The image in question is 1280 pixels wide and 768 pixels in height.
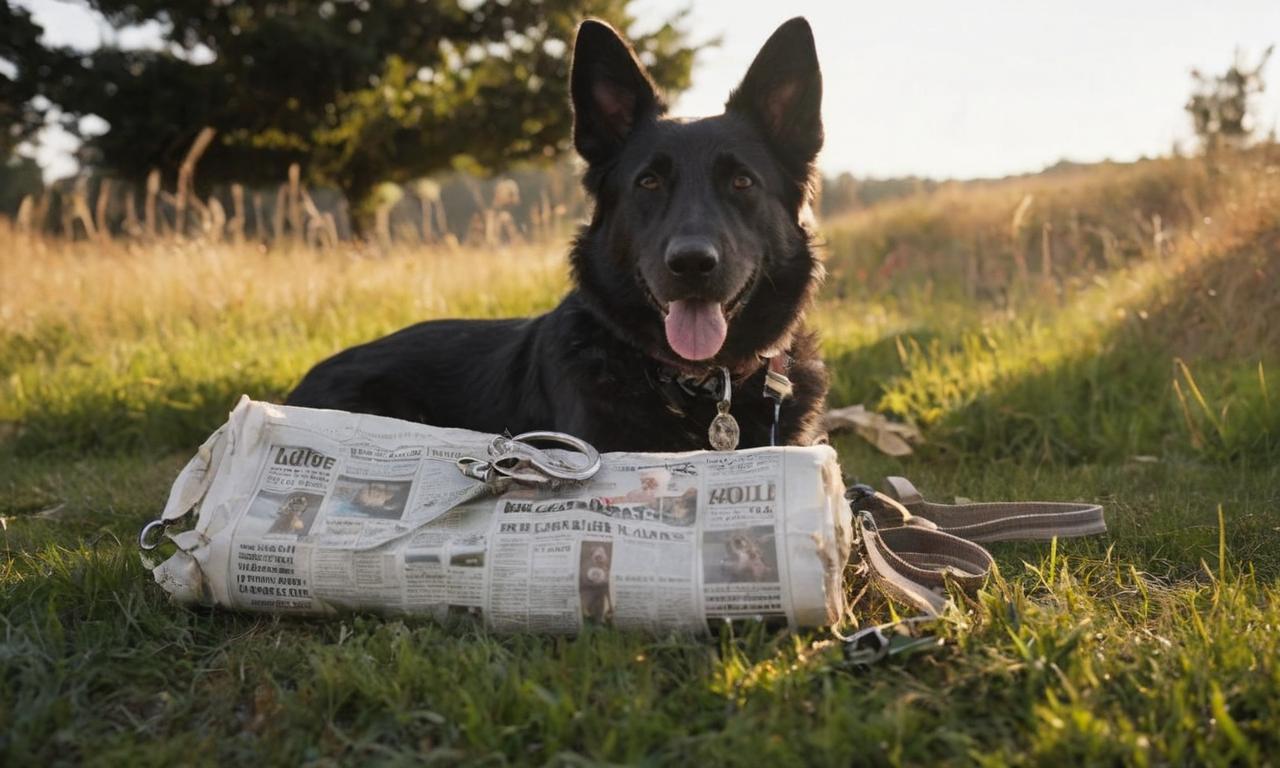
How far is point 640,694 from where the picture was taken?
1.75 meters

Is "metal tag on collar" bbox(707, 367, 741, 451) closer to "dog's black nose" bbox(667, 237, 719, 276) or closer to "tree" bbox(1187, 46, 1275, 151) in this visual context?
"dog's black nose" bbox(667, 237, 719, 276)

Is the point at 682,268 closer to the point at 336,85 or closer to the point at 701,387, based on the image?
the point at 701,387

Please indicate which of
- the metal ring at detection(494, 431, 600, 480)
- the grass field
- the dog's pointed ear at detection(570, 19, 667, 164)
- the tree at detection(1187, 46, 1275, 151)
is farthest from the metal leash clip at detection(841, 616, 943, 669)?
the tree at detection(1187, 46, 1275, 151)

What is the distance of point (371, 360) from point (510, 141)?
14059 mm

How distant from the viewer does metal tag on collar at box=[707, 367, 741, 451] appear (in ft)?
9.28

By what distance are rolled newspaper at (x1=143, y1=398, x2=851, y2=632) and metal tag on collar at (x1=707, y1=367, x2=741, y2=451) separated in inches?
21.9

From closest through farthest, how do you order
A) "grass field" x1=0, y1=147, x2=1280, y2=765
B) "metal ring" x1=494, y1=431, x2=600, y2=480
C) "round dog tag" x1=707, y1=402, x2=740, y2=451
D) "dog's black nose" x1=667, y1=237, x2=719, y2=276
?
"grass field" x1=0, y1=147, x2=1280, y2=765 < "metal ring" x1=494, y1=431, x2=600, y2=480 < "dog's black nose" x1=667, y1=237, x2=719, y2=276 < "round dog tag" x1=707, y1=402, x2=740, y2=451

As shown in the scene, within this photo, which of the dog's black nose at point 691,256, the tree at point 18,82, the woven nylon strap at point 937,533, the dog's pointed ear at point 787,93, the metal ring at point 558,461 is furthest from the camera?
the tree at point 18,82

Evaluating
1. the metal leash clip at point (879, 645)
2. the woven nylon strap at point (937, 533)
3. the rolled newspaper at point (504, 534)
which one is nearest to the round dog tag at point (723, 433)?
the woven nylon strap at point (937, 533)

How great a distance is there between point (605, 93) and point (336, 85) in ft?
44.8

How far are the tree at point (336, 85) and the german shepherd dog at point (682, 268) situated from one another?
509 inches

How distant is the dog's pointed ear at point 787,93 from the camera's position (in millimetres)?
3102

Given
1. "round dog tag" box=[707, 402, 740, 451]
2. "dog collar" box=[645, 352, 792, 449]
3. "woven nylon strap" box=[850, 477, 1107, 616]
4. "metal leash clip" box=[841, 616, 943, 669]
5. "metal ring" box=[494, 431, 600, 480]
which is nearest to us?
"metal leash clip" box=[841, 616, 943, 669]

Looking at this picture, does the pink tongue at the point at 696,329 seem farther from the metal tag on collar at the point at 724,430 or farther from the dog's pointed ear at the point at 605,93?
the dog's pointed ear at the point at 605,93
